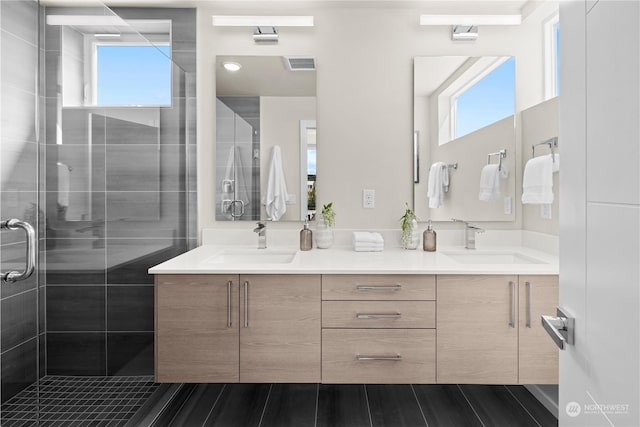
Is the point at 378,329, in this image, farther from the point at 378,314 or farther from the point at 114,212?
the point at 114,212

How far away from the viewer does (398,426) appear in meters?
1.81

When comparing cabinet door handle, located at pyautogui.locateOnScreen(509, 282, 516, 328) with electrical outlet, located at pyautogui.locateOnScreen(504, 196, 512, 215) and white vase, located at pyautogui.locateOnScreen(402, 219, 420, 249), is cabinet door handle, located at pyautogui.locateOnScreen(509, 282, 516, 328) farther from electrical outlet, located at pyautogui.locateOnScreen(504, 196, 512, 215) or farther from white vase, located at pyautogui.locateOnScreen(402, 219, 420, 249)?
electrical outlet, located at pyautogui.locateOnScreen(504, 196, 512, 215)

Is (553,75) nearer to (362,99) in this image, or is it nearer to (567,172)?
(362,99)

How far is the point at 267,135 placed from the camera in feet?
7.80

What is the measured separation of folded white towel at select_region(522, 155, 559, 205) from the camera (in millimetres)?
2012

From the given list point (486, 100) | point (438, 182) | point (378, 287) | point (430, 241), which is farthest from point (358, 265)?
point (486, 100)

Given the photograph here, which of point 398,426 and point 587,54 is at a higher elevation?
point 587,54

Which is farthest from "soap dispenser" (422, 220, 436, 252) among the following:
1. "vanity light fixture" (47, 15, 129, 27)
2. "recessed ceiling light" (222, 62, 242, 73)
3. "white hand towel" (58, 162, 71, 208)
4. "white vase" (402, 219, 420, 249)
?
"vanity light fixture" (47, 15, 129, 27)

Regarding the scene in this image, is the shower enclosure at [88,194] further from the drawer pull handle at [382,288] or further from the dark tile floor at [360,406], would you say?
the drawer pull handle at [382,288]

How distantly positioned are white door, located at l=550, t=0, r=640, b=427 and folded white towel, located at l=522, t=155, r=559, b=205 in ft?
4.78

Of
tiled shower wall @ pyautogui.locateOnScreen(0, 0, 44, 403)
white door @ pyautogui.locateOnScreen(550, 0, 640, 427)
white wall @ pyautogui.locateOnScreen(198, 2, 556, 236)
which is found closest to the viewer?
white door @ pyautogui.locateOnScreen(550, 0, 640, 427)

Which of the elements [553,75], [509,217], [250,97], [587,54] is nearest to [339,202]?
[250,97]

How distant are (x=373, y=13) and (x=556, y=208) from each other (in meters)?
1.55

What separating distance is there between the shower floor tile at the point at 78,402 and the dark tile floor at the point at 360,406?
24 centimetres
